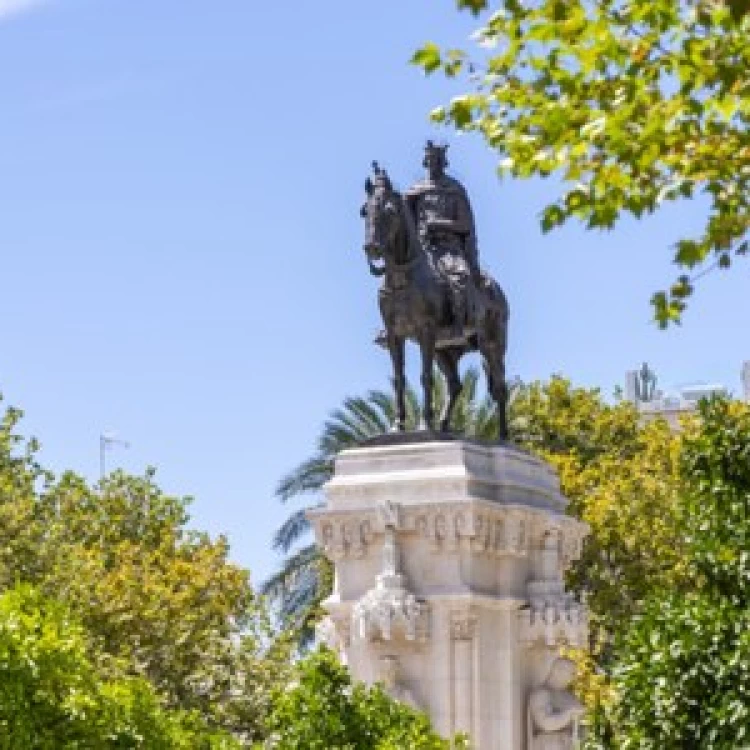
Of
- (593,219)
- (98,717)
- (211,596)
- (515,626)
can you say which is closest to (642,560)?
(211,596)

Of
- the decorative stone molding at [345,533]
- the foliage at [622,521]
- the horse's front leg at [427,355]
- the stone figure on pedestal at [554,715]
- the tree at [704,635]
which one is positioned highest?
the foliage at [622,521]

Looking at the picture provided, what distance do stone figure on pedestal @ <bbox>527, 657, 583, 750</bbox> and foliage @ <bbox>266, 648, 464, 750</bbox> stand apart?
18.7 feet

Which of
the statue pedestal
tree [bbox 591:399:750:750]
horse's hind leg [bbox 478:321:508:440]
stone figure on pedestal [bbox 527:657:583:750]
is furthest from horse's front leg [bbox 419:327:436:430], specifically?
tree [bbox 591:399:750:750]

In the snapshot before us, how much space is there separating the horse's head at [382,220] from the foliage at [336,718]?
6.64m

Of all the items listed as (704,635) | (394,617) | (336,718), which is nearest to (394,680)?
(394,617)

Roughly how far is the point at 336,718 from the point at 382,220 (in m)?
7.80

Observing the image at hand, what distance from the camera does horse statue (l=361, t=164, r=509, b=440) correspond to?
3362 centimetres

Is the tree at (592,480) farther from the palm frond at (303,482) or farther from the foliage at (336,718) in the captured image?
the foliage at (336,718)

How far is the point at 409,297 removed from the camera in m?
33.9

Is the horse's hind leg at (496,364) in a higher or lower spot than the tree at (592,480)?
lower

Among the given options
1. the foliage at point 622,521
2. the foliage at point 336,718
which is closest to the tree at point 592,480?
the foliage at point 622,521

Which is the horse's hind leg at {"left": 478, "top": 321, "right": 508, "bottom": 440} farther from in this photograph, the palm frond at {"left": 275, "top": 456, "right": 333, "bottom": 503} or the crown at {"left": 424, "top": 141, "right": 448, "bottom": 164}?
the palm frond at {"left": 275, "top": 456, "right": 333, "bottom": 503}

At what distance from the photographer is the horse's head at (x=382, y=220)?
33562mm

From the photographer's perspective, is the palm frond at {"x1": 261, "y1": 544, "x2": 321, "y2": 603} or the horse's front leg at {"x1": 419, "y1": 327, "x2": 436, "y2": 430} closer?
the horse's front leg at {"x1": 419, "y1": 327, "x2": 436, "y2": 430}
